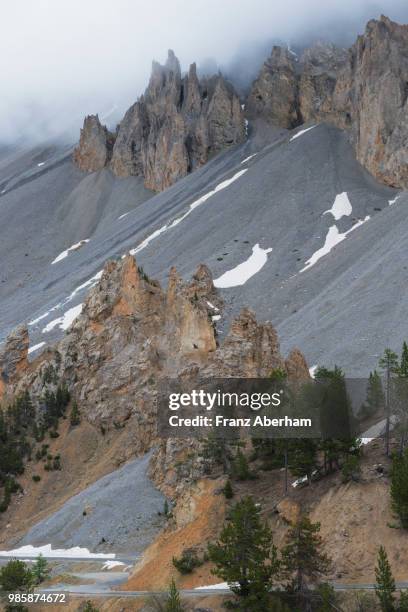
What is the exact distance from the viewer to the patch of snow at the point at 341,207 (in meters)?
102

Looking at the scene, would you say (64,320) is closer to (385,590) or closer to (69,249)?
(69,249)

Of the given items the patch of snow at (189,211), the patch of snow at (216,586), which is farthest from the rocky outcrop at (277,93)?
the patch of snow at (216,586)

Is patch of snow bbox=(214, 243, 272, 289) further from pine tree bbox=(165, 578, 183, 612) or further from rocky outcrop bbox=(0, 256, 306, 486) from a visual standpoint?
pine tree bbox=(165, 578, 183, 612)

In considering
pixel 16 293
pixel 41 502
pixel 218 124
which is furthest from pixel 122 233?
pixel 41 502

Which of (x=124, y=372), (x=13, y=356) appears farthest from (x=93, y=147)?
(x=124, y=372)

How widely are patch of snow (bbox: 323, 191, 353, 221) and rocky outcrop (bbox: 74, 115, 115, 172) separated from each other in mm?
79650

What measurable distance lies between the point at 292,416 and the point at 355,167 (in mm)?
93431

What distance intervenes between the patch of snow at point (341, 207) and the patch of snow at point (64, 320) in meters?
40.5

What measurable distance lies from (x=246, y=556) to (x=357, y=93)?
111810 mm

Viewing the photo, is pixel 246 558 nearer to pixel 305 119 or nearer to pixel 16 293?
pixel 16 293

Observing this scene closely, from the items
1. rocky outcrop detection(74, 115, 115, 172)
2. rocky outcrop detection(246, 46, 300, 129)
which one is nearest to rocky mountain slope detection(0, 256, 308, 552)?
rocky outcrop detection(246, 46, 300, 129)

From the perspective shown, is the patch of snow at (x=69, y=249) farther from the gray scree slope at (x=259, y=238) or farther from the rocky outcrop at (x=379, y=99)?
the rocky outcrop at (x=379, y=99)

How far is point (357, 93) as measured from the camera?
399ft

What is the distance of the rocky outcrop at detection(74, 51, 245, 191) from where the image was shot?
146625 mm
